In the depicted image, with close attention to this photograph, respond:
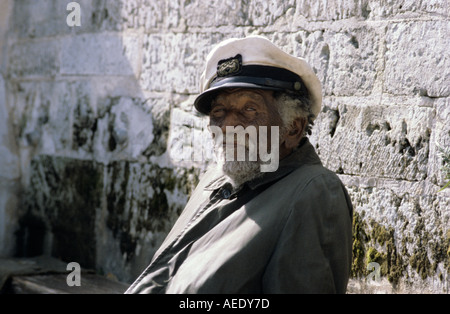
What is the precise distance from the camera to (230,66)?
277cm

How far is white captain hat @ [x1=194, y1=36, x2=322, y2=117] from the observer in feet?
8.88

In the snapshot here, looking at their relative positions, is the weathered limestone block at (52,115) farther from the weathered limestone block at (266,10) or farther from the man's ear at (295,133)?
the man's ear at (295,133)

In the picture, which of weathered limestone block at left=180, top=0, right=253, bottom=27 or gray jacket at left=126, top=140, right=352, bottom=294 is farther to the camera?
weathered limestone block at left=180, top=0, right=253, bottom=27

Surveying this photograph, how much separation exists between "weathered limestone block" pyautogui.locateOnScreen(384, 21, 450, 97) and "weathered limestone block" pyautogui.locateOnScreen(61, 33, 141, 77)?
193 cm

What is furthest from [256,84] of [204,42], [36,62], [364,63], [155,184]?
[36,62]

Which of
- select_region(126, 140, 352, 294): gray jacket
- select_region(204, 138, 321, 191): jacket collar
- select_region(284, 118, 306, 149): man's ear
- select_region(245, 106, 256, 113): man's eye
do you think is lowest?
select_region(126, 140, 352, 294): gray jacket

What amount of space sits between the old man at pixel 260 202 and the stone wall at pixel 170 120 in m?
0.61

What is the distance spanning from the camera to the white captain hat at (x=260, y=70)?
2.71m

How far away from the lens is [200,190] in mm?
3096

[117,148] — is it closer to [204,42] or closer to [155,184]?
[155,184]

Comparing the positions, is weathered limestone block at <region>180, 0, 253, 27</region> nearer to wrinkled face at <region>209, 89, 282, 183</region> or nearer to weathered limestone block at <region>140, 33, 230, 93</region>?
weathered limestone block at <region>140, 33, 230, 93</region>

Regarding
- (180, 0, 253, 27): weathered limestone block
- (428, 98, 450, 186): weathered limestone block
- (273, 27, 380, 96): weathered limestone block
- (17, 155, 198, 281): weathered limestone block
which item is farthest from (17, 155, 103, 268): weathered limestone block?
(428, 98, 450, 186): weathered limestone block

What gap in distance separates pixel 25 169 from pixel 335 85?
299 centimetres

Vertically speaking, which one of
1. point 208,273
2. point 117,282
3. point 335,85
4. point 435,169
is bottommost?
point 117,282
